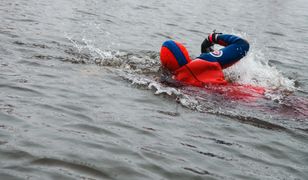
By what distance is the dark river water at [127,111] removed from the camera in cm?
468

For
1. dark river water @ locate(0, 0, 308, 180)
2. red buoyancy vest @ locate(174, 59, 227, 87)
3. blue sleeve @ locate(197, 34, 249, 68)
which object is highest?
blue sleeve @ locate(197, 34, 249, 68)

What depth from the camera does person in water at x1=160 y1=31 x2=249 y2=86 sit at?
753 cm

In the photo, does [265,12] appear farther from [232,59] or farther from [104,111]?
[104,111]

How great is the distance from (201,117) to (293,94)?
2412 mm

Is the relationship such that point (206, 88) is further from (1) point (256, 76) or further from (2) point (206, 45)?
(1) point (256, 76)

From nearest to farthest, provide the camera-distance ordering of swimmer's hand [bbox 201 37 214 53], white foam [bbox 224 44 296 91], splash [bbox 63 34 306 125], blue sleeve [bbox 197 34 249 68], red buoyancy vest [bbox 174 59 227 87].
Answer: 1. splash [bbox 63 34 306 125]
2. red buoyancy vest [bbox 174 59 227 87]
3. blue sleeve [bbox 197 34 249 68]
4. swimmer's hand [bbox 201 37 214 53]
5. white foam [bbox 224 44 296 91]

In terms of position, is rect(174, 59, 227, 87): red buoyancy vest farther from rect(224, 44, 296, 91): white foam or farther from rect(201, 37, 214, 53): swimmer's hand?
rect(224, 44, 296, 91): white foam

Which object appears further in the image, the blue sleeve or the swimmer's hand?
the swimmer's hand

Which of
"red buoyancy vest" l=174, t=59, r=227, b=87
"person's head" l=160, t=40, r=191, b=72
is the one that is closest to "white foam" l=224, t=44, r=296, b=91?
"red buoyancy vest" l=174, t=59, r=227, b=87

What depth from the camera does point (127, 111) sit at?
6.18 meters

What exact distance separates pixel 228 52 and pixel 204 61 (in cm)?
43

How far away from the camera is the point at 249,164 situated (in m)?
5.05

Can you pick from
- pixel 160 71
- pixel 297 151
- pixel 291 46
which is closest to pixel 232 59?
pixel 160 71

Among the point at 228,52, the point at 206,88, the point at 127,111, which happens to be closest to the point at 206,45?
the point at 228,52
